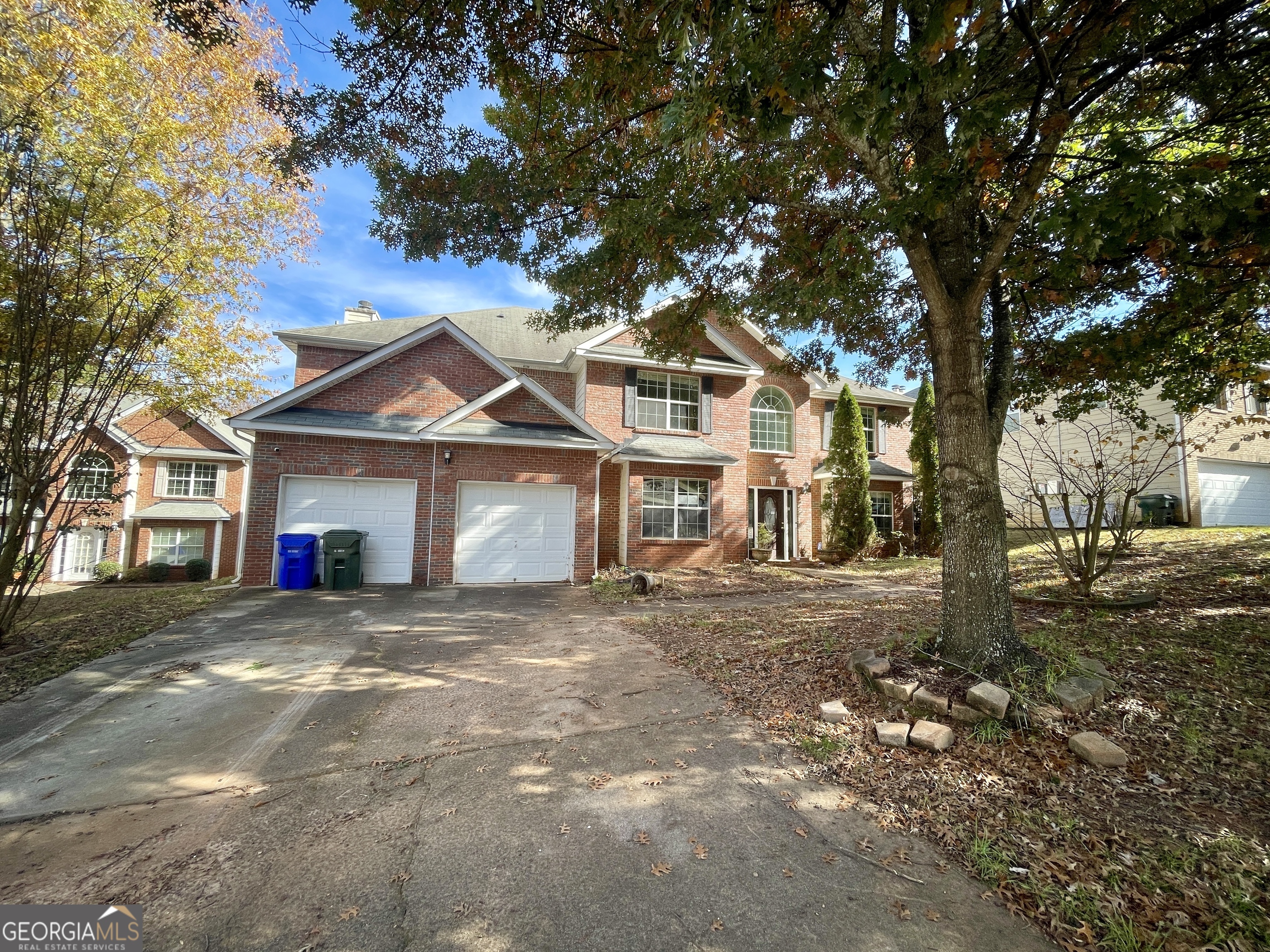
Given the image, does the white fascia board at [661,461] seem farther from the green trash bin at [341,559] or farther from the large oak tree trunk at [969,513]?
the large oak tree trunk at [969,513]

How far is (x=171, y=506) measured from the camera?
808 inches

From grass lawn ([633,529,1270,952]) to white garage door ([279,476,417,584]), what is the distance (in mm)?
7241

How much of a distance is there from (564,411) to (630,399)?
3.04m

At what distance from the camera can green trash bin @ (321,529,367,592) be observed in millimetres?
9875

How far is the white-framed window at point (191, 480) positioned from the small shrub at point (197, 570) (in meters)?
2.68

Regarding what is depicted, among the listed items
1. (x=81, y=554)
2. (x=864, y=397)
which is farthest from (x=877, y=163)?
(x=81, y=554)

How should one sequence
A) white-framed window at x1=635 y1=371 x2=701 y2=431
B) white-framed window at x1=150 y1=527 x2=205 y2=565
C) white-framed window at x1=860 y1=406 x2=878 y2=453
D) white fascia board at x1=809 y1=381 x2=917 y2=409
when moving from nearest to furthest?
white-framed window at x1=635 y1=371 x2=701 y2=431
white fascia board at x1=809 y1=381 x2=917 y2=409
white-framed window at x1=860 y1=406 x2=878 y2=453
white-framed window at x1=150 y1=527 x2=205 y2=565

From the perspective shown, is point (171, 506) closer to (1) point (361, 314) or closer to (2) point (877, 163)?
(1) point (361, 314)

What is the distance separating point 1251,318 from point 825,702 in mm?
6889

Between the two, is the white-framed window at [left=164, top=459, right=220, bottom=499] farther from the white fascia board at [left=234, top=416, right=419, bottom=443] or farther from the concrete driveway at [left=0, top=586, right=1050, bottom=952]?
the concrete driveway at [left=0, top=586, right=1050, bottom=952]

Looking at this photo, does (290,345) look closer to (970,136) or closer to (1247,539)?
(970,136)

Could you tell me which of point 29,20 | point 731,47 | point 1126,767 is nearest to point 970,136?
point 731,47

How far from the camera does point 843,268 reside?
5.05 meters

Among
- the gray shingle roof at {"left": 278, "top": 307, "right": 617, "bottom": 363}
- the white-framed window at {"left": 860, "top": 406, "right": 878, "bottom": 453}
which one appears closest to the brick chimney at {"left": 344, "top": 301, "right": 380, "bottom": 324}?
the gray shingle roof at {"left": 278, "top": 307, "right": 617, "bottom": 363}
